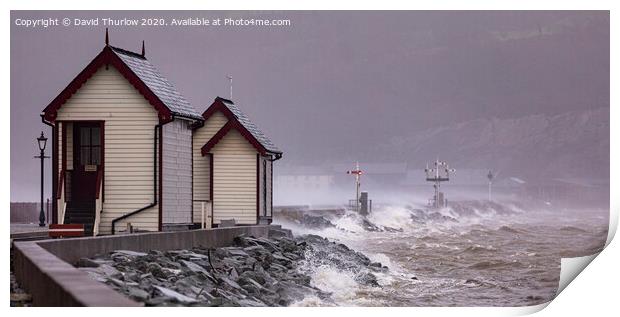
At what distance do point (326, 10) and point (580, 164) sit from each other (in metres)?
44.9

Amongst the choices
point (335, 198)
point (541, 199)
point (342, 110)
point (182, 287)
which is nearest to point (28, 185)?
point (182, 287)

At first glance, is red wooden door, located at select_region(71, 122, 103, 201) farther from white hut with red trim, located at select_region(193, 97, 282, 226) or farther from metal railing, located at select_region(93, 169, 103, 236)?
white hut with red trim, located at select_region(193, 97, 282, 226)

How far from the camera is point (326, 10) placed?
26.1 meters

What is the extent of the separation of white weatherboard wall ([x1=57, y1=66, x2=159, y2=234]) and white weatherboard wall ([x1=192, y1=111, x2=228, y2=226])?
4689 millimetres

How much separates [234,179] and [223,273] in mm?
8668

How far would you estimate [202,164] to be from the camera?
3591cm

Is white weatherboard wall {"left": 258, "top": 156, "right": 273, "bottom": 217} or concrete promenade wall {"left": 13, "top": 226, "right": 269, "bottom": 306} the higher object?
white weatherboard wall {"left": 258, "top": 156, "right": 273, "bottom": 217}

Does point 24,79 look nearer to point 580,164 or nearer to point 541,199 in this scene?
point 580,164

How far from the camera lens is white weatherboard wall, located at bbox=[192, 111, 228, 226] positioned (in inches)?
1375

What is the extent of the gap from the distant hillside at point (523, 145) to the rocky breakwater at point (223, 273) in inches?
321

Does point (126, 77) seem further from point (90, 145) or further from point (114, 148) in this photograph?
point (90, 145)

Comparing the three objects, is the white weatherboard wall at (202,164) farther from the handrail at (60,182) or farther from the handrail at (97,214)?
the handrail at (60,182)

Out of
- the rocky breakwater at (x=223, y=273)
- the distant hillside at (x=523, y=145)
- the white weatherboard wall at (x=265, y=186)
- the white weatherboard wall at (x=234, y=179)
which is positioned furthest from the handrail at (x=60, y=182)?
the distant hillside at (x=523, y=145)

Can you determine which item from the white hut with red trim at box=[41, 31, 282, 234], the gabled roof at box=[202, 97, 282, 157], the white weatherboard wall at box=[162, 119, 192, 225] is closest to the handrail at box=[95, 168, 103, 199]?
the white hut with red trim at box=[41, 31, 282, 234]
